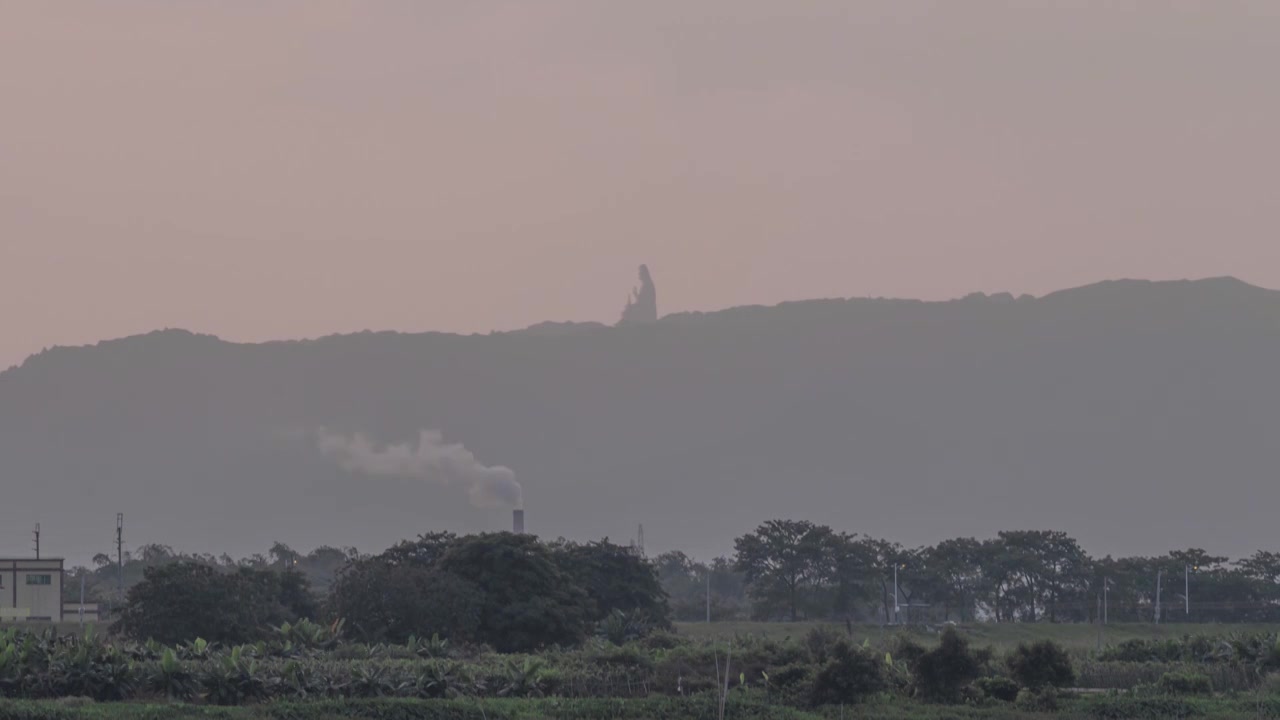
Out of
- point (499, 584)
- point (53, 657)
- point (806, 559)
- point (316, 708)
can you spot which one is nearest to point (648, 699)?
point (316, 708)

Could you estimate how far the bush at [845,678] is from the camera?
50312 millimetres

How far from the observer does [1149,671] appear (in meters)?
58.4

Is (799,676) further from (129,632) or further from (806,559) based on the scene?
(806,559)

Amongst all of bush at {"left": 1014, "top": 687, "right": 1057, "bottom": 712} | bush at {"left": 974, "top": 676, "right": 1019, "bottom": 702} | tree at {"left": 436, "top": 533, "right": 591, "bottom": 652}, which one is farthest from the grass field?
bush at {"left": 1014, "top": 687, "right": 1057, "bottom": 712}

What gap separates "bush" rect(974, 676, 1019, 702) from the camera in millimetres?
51719

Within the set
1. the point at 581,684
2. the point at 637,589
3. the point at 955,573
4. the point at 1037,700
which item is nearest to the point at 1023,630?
the point at 637,589

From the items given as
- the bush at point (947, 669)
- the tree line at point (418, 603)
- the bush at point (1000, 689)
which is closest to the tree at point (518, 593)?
the tree line at point (418, 603)

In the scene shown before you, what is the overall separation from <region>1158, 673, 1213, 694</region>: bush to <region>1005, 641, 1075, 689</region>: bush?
3267mm

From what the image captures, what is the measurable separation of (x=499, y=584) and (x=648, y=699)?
97.4 ft

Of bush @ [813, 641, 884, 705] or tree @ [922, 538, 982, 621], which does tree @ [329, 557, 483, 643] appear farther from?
tree @ [922, 538, 982, 621]

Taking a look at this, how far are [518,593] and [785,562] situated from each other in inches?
2088

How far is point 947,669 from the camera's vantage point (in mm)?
52219

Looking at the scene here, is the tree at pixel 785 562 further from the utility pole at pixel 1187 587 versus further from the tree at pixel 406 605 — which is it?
the tree at pixel 406 605

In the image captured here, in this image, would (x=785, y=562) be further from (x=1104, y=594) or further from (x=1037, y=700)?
(x=1037, y=700)
